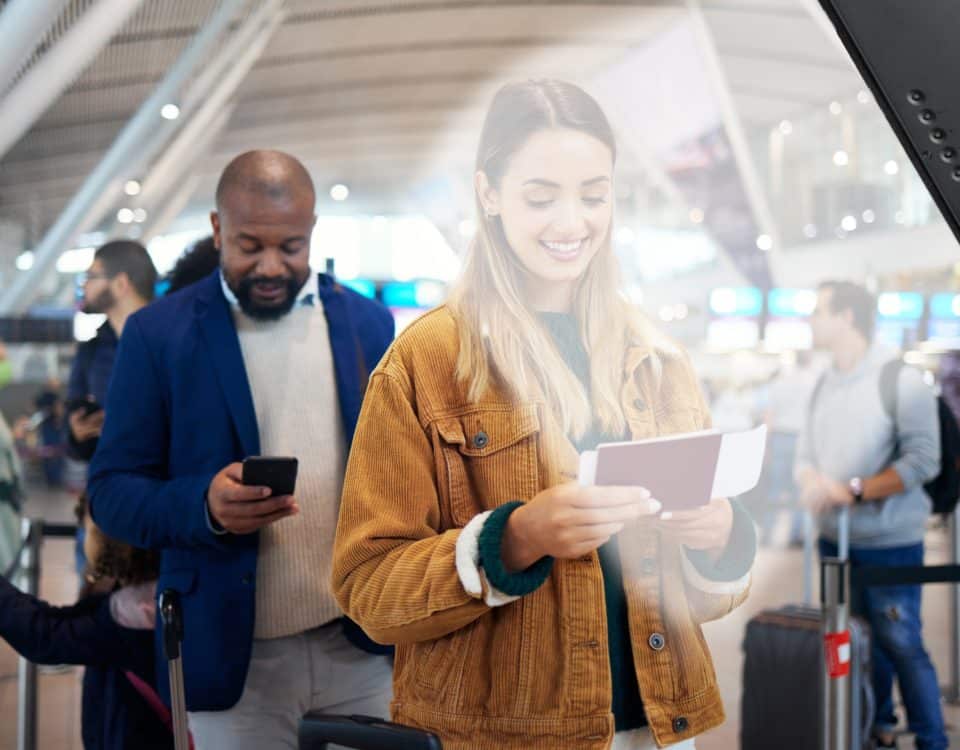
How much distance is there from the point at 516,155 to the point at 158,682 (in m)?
1.12

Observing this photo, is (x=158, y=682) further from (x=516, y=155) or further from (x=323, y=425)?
(x=516, y=155)

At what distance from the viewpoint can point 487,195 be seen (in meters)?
1.58

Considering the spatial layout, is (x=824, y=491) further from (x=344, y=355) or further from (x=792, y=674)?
(x=344, y=355)

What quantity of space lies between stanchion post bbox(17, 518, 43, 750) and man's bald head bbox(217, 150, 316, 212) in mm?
971

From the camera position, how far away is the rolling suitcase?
2.61m

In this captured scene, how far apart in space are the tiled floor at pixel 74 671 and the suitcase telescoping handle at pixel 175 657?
1.53ft

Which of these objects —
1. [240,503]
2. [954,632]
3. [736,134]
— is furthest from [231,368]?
[954,632]

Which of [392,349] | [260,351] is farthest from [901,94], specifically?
[260,351]

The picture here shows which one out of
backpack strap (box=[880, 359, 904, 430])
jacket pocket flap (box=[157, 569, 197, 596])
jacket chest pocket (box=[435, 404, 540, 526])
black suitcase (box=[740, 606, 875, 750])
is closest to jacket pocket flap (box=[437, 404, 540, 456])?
jacket chest pocket (box=[435, 404, 540, 526])

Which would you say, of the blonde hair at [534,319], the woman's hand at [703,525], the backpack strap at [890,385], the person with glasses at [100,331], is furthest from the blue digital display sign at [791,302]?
the person with glasses at [100,331]

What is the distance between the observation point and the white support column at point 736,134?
6.58 feet

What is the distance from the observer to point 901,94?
1888 millimetres

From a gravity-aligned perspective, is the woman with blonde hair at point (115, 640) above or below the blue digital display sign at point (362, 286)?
below

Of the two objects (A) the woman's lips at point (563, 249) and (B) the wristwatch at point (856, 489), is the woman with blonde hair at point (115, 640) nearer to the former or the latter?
(A) the woman's lips at point (563, 249)
